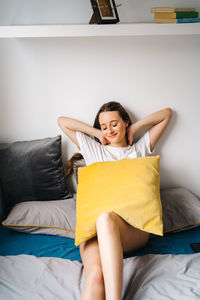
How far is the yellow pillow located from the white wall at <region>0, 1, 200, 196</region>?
0.54 metres

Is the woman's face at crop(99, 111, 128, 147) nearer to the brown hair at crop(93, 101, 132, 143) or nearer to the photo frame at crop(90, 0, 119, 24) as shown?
the brown hair at crop(93, 101, 132, 143)

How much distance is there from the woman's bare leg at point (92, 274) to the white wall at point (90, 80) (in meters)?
0.87

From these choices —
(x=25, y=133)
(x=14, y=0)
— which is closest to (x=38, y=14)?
(x=14, y=0)

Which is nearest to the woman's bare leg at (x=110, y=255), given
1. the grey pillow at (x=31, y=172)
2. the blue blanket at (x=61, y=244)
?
the blue blanket at (x=61, y=244)

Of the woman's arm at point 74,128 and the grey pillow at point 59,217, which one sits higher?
the woman's arm at point 74,128

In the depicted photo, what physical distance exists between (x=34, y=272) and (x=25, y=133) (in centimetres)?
104

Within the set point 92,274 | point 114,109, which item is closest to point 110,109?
point 114,109

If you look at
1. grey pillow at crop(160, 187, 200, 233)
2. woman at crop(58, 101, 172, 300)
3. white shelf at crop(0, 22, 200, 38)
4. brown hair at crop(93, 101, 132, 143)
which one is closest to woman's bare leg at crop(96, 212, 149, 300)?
woman at crop(58, 101, 172, 300)

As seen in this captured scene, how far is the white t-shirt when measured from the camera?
191cm

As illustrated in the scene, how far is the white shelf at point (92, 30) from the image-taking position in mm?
1716

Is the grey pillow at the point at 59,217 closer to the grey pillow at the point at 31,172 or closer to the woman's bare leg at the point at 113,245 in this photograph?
the grey pillow at the point at 31,172

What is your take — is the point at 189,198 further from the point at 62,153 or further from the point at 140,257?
the point at 62,153

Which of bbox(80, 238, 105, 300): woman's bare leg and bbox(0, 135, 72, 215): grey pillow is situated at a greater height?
bbox(0, 135, 72, 215): grey pillow

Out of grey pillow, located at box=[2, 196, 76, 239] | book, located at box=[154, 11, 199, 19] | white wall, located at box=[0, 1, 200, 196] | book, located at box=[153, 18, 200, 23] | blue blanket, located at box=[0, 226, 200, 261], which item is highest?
book, located at box=[154, 11, 199, 19]
